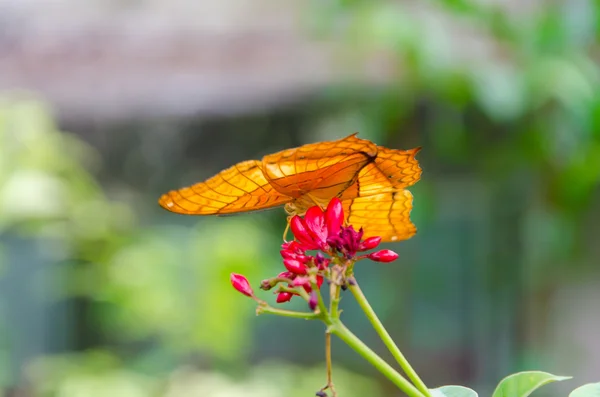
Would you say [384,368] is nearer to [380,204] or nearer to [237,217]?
[380,204]

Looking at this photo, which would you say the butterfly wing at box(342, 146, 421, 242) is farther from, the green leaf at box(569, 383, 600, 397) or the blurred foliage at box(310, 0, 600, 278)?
the blurred foliage at box(310, 0, 600, 278)

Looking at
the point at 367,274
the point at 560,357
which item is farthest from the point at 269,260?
the point at 560,357

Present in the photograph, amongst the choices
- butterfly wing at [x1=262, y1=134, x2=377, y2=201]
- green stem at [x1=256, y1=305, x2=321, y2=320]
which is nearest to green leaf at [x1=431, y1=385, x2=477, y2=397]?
green stem at [x1=256, y1=305, x2=321, y2=320]

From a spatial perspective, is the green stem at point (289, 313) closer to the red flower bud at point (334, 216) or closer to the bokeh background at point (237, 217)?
the red flower bud at point (334, 216)

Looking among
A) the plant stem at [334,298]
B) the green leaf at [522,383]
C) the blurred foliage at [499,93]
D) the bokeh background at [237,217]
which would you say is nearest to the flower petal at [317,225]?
the plant stem at [334,298]

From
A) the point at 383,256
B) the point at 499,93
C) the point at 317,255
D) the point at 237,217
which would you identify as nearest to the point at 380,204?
the point at 383,256

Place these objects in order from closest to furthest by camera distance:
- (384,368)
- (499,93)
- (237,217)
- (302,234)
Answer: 1. (384,368)
2. (302,234)
3. (499,93)
4. (237,217)
